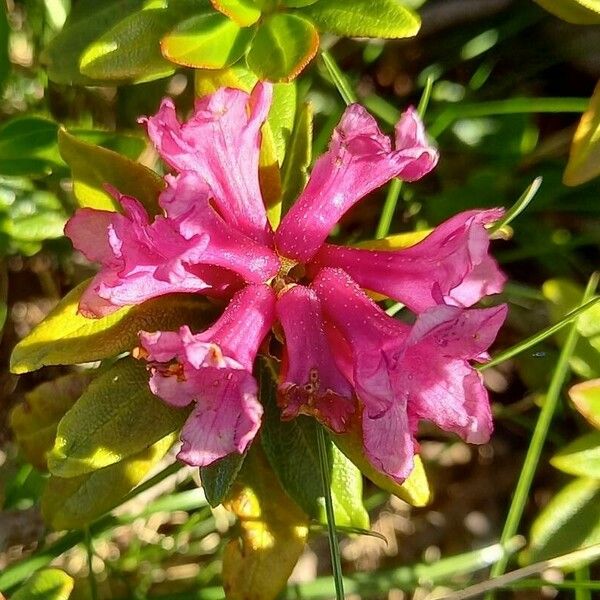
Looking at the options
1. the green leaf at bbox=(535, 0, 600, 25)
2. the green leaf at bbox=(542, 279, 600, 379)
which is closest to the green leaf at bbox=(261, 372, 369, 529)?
the green leaf at bbox=(542, 279, 600, 379)

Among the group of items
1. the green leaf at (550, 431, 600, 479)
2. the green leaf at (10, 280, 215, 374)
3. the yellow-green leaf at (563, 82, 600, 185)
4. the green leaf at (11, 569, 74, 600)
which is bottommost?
the green leaf at (11, 569, 74, 600)

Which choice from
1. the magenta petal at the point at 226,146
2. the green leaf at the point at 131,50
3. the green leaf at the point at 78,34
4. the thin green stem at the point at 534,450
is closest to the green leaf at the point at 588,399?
the thin green stem at the point at 534,450

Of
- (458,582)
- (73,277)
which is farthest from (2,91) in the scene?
(458,582)

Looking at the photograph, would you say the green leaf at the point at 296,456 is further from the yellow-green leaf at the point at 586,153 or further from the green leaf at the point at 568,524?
the yellow-green leaf at the point at 586,153

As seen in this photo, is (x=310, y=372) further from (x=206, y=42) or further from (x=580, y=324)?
(x=580, y=324)

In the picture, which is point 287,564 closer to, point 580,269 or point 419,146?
point 419,146

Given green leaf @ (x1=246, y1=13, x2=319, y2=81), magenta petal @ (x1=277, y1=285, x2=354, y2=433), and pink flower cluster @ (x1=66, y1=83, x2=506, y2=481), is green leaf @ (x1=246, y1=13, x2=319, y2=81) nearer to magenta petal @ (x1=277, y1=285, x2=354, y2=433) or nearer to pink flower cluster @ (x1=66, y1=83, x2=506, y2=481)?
pink flower cluster @ (x1=66, y1=83, x2=506, y2=481)
